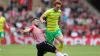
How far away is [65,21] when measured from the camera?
32.4 metres

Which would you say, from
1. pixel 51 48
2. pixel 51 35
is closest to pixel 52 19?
pixel 51 35

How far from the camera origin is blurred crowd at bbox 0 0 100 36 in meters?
31.5

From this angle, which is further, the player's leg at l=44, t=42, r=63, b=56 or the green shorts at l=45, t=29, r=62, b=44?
the green shorts at l=45, t=29, r=62, b=44

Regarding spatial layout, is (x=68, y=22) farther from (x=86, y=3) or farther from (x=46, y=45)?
(x=46, y=45)

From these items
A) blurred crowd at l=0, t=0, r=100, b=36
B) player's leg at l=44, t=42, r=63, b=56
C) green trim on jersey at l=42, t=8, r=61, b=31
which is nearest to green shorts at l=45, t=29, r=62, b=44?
green trim on jersey at l=42, t=8, r=61, b=31

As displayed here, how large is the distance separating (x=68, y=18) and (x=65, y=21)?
522 millimetres

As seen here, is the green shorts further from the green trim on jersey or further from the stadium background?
the stadium background

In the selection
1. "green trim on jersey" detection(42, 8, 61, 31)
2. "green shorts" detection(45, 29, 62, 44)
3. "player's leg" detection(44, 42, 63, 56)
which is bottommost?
"player's leg" detection(44, 42, 63, 56)

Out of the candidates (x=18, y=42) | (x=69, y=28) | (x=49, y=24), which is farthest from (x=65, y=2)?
(x=49, y=24)

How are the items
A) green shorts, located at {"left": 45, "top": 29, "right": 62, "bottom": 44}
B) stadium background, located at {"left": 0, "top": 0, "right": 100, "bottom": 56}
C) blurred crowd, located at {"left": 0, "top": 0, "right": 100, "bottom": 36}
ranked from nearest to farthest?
1. green shorts, located at {"left": 45, "top": 29, "right": 62, "bottom": 44}
2. stadium background, located at {"left": 0, "top": 0, "right": 100, "bottom": 56}
3. blurred crowd, located at {"left": 0, "top": 0, "right": 100, "bottom": 36}

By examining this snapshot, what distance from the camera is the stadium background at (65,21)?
30266 mm

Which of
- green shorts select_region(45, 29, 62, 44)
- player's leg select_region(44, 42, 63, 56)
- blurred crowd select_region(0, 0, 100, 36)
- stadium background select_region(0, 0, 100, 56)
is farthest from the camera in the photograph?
blurred crowd select_region(0, 0, 100, 36)

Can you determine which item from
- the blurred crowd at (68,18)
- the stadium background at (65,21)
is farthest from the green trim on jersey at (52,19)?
the blurred crowd at (68,18)

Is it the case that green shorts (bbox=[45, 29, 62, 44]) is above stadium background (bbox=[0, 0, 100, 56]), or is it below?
below
